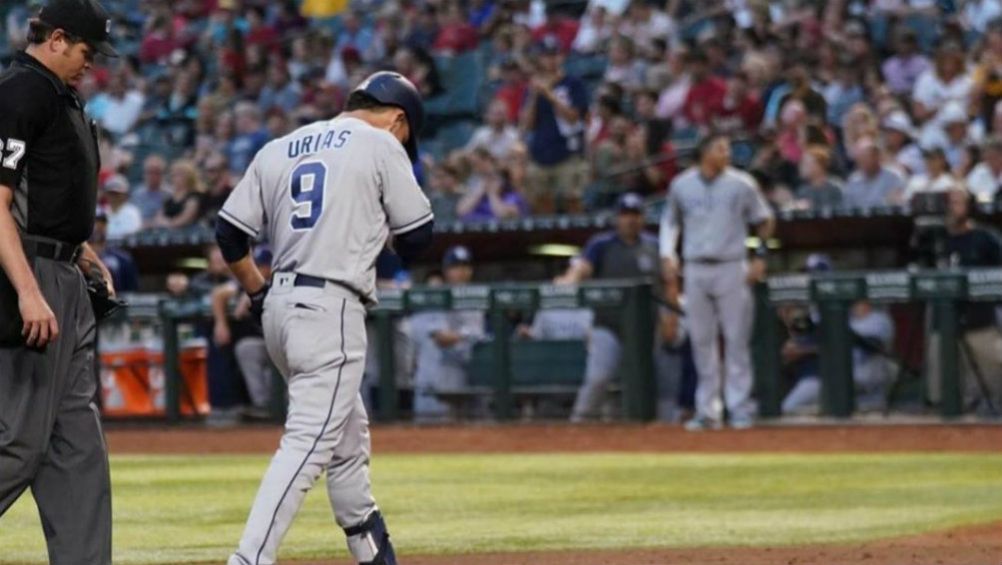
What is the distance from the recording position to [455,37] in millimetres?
22750

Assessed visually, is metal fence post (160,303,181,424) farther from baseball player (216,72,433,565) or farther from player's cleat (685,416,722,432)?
baseball player (216,72,433,565)

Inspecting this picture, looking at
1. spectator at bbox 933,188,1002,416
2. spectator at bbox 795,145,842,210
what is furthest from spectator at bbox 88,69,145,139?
spectator at bbox 933,188,1002,416

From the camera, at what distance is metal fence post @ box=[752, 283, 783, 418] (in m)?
16.3

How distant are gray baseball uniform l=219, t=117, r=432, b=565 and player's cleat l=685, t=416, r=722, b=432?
30.4 ft

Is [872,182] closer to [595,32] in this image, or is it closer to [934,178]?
[934,178]

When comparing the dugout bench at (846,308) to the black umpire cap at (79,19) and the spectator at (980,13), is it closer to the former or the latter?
the spectator at (980,13)

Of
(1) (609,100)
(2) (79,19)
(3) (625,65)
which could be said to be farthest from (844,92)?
(2) (79,19)

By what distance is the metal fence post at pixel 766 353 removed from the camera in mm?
16297

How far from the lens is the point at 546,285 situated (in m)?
17.1

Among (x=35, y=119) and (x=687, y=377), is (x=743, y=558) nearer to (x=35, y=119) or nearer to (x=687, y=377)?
(x=35, y=119)

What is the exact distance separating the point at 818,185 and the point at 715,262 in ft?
5.88

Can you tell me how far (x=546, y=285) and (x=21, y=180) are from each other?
11.2 metres

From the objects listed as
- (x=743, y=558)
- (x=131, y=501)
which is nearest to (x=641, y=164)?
(x=131, y=501)

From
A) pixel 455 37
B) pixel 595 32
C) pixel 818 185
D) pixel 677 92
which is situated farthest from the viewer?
pixel 455 37
